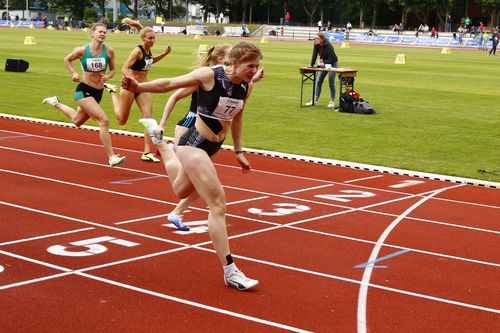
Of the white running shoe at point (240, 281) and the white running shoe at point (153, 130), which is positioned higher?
the white running shoe at point (153, 130)

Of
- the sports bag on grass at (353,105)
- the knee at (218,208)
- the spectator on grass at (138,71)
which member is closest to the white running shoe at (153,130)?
the knee at (218,208)

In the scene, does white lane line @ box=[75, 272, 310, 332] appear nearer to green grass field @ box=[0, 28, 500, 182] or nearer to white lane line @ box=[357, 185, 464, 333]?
white lane line @ box=[357, 185, 464, 333]

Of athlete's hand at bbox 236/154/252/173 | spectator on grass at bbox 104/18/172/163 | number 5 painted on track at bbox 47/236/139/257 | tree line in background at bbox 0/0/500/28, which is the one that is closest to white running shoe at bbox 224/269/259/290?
athlete's hand at bbox 236/154/252/173

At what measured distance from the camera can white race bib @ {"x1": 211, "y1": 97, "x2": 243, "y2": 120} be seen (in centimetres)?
731

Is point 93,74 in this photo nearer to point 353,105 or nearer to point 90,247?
point 90,247

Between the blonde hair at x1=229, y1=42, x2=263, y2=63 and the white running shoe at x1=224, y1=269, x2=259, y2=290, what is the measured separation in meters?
1.83

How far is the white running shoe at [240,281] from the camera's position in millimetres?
7125

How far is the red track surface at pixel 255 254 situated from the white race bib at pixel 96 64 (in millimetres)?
1564

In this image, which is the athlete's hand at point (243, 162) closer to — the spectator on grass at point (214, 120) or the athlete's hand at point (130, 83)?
the spectator on grass at point (214, 120)

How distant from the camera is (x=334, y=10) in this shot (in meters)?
117

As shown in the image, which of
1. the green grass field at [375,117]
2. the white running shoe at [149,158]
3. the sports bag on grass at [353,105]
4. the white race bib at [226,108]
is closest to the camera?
the white race bib at [226,108]

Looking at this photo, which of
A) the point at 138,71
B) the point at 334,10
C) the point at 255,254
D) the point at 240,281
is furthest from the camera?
the point at 334,10

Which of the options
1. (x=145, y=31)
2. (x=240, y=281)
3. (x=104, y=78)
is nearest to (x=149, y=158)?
(x=104, y=78)

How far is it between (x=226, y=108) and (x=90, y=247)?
2268 mm
